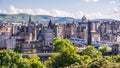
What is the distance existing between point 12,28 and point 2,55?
71.6 meters

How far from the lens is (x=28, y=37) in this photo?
93.0m

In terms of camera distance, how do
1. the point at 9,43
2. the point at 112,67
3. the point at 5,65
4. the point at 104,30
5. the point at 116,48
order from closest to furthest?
the point at 112,67 → the point at 5,65 → the point at 116,48 → the point at 9,43 → the point at 104,30

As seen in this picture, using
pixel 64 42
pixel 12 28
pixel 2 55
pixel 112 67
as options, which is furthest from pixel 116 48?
pixel 12 28

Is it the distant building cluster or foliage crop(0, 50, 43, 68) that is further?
the distant building cluster

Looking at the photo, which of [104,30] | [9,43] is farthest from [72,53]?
[104,30]

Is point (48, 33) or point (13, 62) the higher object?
point (48, 33)

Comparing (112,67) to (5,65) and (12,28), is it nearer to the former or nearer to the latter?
(5,65)

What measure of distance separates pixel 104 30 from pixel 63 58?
85.1m

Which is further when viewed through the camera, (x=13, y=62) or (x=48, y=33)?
(x=48, y=33)

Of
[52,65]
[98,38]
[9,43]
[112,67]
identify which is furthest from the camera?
[98,38]

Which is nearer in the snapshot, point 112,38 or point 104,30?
point 112,38

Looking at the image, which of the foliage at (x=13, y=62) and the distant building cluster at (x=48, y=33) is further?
the distant building cluster at (x=48, y=33)

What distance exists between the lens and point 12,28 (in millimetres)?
111750

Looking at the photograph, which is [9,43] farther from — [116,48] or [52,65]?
[52,65]
